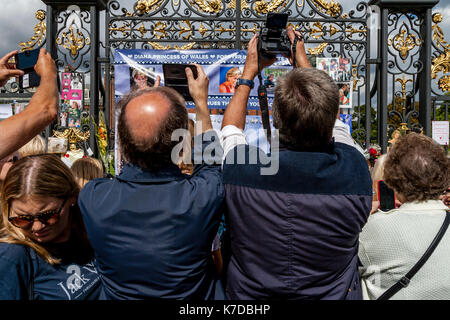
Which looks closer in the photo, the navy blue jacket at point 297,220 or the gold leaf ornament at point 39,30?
the navy blue jacket at point 297,220

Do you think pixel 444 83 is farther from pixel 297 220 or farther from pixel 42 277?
pixel 42 277

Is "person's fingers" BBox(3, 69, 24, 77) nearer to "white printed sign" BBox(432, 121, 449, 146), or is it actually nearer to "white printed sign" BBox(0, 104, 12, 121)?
"white printed sign" BBox(0, 104, 12, 121)

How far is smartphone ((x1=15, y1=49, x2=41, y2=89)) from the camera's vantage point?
195cm

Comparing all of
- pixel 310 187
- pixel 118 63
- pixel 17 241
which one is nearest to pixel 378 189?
pixel 310 187

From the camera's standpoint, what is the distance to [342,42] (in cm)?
551

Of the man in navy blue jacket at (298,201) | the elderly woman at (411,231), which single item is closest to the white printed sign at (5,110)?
the man in navy blue jacket at (298,201)

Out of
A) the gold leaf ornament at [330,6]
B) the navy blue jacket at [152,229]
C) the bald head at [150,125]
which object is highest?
the gold leaf ornament at [330,6]

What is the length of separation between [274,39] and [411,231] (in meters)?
1.26

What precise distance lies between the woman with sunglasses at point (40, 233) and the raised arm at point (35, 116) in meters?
0.11

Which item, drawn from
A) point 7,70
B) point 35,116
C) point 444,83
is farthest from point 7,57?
point 444,83

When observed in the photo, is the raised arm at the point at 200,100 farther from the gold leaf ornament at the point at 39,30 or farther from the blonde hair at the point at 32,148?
the gold leaf ornament at the point at 39,30

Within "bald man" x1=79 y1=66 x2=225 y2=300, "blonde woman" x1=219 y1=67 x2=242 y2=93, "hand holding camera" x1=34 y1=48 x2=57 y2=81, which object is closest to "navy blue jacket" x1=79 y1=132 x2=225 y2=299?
"bald man" x1=79 y1=66 x2=225 y2=300

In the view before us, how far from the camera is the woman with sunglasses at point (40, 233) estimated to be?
1467 mm

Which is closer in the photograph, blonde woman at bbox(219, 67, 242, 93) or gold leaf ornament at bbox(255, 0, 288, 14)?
blonde woman at bbox(219, 67, 242, 93)
